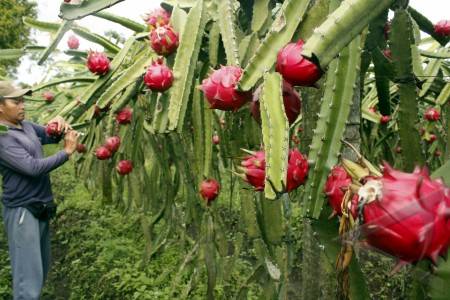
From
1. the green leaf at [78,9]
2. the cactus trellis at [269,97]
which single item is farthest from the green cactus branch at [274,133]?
the green leaf at [78,9]

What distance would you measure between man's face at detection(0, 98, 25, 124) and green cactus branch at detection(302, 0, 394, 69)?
2.15 metres

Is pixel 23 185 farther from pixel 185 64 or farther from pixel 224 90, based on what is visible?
pixel 224 90

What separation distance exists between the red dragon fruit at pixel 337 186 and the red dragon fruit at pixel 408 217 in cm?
23

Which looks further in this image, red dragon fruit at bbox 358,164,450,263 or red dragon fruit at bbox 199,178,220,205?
red dragon fruit at bbox 199,178,220,205

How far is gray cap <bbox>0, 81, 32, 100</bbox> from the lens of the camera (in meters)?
2.42

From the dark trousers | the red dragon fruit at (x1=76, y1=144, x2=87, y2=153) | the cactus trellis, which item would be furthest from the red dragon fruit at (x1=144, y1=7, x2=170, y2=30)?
the red dragon fruit at (x1=76, y1=144, x2=87, y2=153)

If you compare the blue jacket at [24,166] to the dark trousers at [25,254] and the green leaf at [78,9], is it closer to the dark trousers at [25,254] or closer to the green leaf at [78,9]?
the dark trousers at [25,254]

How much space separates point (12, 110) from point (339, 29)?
2182 mm

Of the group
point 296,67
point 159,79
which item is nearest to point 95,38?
point 159,79

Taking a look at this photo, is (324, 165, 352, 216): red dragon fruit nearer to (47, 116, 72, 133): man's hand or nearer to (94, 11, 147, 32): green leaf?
(94, 11, 147, 32): green leaf

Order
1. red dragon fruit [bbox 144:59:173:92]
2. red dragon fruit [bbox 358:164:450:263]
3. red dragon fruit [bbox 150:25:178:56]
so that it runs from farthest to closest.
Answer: red dragon fruit [bbox 150:25:178:56]
red dragon fruit [bbox 144:59:173:92]
red dragon fruit [bbox 358:164:450:263]

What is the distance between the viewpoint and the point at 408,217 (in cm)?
50

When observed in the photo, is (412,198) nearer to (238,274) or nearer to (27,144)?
(27,144)

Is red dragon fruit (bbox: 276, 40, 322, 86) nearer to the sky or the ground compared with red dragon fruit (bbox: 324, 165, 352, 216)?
nearer to the sky
